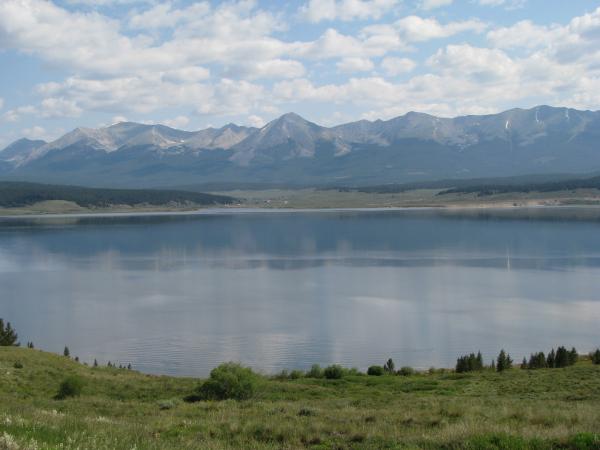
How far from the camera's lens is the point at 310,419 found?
39.2 ft

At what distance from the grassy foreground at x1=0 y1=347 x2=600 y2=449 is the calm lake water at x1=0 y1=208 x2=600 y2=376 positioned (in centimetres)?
1595

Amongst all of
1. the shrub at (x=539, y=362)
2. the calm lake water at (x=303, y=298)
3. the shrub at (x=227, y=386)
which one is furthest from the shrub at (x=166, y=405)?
the shrub at (x=539, y=362)

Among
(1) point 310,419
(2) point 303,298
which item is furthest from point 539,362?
(2) point 303,298

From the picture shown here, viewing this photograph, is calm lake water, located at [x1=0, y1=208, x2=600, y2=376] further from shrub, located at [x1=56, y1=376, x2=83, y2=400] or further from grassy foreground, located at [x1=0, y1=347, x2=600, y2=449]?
shrub, located at [x1=56, y1=376, x2=83, y2=400]

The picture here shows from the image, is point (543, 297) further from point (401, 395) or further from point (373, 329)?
point (401, 395)

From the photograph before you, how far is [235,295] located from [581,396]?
48112 mm

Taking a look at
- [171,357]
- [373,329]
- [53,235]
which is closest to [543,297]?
[373,329]

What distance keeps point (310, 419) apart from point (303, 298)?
162 ft

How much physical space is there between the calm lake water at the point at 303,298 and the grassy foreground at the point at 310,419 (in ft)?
52.3

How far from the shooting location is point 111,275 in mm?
80000

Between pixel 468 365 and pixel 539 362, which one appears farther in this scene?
pixel 539 362

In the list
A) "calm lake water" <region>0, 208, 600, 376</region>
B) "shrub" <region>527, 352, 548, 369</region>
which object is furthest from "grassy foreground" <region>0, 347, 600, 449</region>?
"calm lake water" <region>0, 208, 600, 376</region>

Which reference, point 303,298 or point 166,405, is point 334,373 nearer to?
point 166,405

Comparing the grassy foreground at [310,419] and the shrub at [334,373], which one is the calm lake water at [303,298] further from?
the grassy foreground at [310,419]
